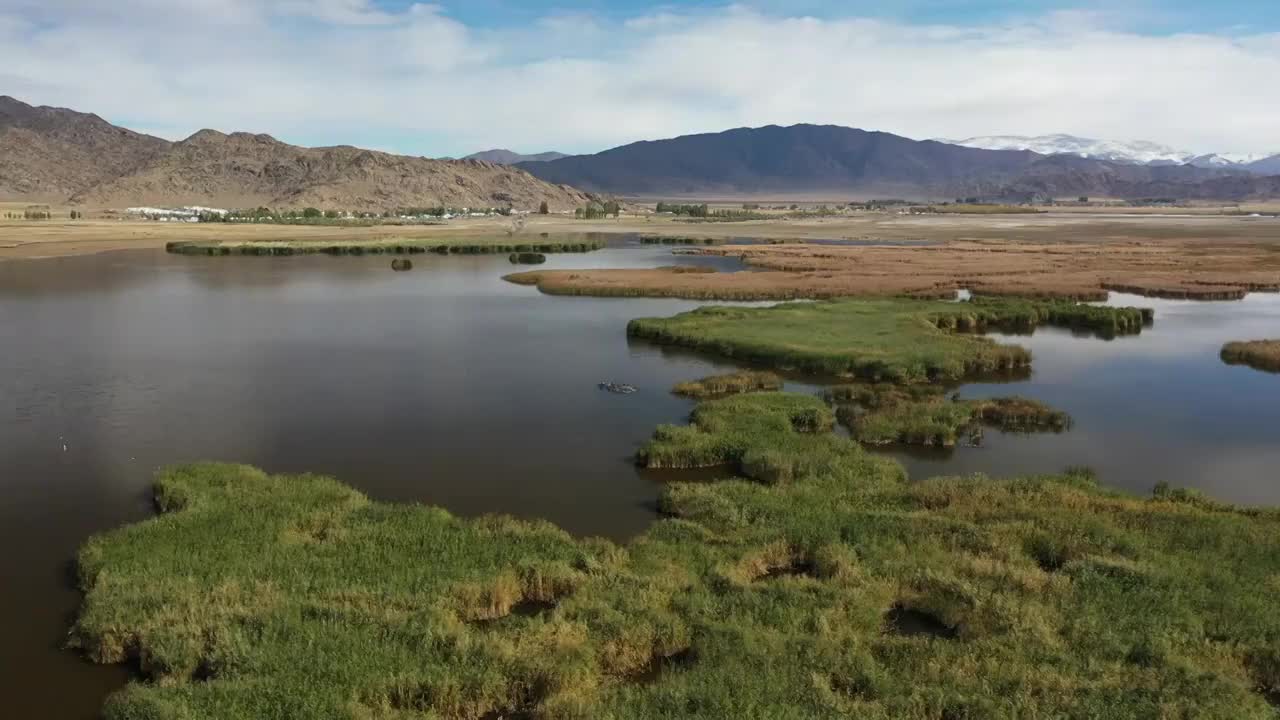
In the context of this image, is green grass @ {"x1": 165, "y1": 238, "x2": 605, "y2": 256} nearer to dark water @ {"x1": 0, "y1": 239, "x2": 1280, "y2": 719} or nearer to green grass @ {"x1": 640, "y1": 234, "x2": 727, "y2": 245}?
green grass @ {"x1": 640, "y1": 234, "x2": 727, "y2": 245}

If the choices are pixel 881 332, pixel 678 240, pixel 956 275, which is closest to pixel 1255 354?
pixel 881 332

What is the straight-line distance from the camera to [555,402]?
28547 mm

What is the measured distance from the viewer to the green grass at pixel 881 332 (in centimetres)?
3331

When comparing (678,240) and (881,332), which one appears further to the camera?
(678,240)

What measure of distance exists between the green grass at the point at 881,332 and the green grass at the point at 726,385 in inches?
136

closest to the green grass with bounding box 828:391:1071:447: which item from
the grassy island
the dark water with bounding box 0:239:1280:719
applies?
the dark water with bounding box 0:239:1280:719

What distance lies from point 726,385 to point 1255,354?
23659mm

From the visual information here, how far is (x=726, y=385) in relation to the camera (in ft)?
98.9

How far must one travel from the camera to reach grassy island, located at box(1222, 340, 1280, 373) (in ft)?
117

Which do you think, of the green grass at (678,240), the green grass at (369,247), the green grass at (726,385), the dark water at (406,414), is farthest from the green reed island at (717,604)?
the green grass at (678,240)

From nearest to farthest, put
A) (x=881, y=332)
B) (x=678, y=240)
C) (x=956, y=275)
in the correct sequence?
(x=881, y=332) → (x=956, y=275) → (x=678, y=240)

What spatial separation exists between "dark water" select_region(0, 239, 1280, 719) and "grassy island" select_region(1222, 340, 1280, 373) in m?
1.05

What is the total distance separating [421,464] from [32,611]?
9027 mm

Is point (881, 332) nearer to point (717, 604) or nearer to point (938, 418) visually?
point (938, 418)
